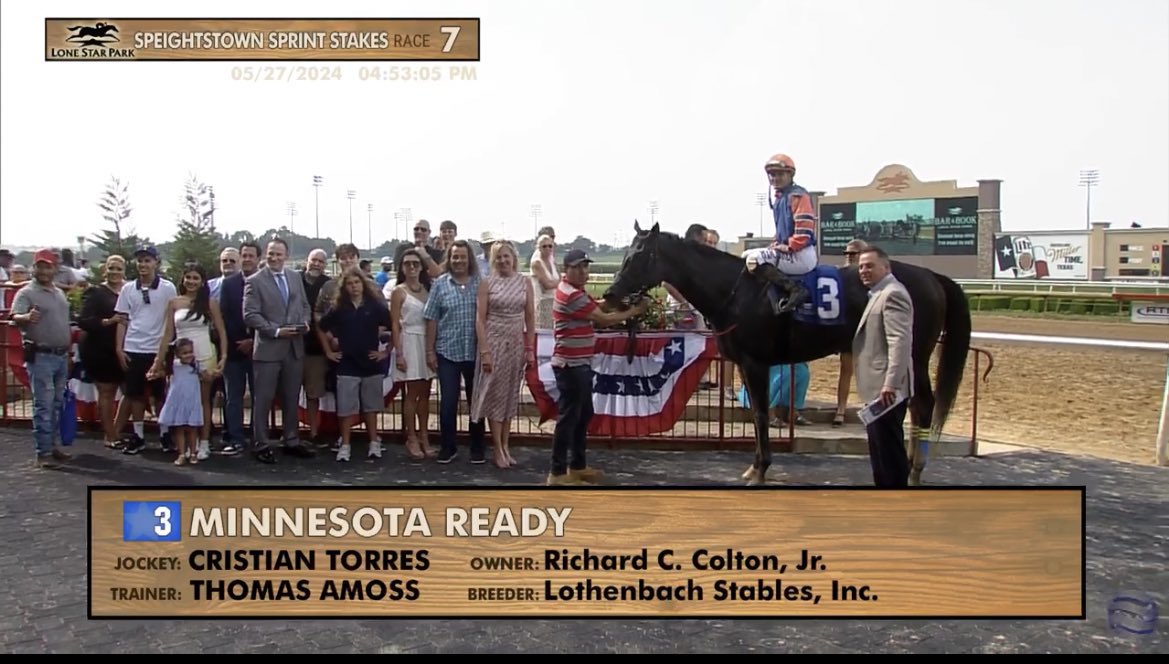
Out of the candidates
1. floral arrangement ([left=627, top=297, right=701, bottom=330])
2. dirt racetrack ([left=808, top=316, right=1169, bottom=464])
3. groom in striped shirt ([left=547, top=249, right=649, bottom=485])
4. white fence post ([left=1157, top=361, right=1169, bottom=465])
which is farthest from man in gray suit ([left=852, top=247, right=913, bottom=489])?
dirt racetrack ([left=808, top=316, right=1169, bottom=464])

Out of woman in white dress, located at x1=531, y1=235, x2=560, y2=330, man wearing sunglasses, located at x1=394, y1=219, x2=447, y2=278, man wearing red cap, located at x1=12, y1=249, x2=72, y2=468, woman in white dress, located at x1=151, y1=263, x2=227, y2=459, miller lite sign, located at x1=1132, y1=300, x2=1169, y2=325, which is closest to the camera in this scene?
man wearing red cap, located at x1=12, y1=249, x2=72, y2=468

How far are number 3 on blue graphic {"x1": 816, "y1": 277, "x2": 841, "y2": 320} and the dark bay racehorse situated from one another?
8cm

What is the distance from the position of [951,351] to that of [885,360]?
1.96 metres

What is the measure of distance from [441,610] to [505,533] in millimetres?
472

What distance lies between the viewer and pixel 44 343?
7.41 m

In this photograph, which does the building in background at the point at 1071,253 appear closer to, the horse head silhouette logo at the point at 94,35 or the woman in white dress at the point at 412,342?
the woman in white dress at the point at 412,342

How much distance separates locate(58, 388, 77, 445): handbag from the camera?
25.8 ft

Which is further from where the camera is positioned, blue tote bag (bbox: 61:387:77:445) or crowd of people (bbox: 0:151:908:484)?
blue tote bag (bbox: 61:387:77:445)

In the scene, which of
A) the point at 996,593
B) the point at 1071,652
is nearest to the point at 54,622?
the point at 996,593

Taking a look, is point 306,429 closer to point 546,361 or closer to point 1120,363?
point 546,361

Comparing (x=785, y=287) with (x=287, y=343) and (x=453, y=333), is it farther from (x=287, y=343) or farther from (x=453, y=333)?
(x=287, y=343)

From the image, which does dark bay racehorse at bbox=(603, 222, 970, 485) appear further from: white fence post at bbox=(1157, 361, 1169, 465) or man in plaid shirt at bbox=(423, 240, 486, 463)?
white fence post at bbox=(1157, 361, 1169, 465)

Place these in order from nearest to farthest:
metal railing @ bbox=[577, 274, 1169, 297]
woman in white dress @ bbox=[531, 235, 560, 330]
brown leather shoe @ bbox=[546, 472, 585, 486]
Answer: brown leather shoe @ bbox=[546, 472, 585, 486]
woman in white dress @ bbox=[531, 235, 560, 330]
metal railing @ bbox=[577, 274, 1169, 297]

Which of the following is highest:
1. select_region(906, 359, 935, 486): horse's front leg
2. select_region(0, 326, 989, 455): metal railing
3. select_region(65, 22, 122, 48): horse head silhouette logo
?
select_region(65, 22, 122, 48): horse head silhouette logo
